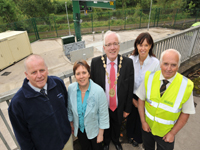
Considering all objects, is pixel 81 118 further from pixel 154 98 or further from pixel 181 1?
pixel 181 1

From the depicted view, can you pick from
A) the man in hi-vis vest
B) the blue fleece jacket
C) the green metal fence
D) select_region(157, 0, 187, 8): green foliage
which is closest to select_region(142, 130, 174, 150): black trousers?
the man in hi-vis vest

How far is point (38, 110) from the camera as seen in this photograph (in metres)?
1.34

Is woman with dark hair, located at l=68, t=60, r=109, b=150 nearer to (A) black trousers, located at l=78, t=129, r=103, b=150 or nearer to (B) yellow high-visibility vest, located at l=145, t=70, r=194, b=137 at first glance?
(A) black trousers, located at l=78, t=129, r=103, b=150

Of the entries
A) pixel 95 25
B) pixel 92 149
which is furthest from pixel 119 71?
pixel 95 25

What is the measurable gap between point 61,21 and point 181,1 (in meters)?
26.1

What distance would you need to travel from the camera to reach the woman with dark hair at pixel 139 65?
195 centimetres

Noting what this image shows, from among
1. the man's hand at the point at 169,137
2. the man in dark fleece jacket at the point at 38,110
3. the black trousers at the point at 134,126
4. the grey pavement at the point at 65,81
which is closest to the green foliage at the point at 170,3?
the grey pavement at the point at 65,81

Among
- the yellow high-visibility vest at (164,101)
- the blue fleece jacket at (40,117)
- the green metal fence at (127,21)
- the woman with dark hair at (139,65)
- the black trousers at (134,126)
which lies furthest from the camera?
the green metal fence at (127,21)

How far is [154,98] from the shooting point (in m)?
1.55

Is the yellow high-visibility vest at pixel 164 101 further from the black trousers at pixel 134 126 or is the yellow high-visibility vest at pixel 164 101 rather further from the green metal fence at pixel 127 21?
the green metal fence at pixel 127 21

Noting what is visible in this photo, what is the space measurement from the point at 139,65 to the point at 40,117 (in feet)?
5.37

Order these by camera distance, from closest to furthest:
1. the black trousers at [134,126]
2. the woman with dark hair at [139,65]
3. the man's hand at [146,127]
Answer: the man's hand at [146,127] < the woman with dark hair at [139,65] < the black trousers at [134,126]

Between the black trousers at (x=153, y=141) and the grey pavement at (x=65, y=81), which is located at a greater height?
the black trousers at (x=153, y=141)

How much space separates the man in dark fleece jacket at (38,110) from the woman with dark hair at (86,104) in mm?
149
